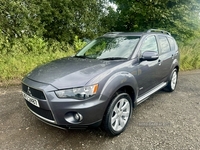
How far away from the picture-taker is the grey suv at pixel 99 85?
2.21 metres

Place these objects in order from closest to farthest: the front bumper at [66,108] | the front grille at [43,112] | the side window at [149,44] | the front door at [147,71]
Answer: the front bumper at [66,108] < the front grille at [43,112] < the front door at [147,71] < the side window at [149,44]

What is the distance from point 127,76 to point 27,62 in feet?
12.8

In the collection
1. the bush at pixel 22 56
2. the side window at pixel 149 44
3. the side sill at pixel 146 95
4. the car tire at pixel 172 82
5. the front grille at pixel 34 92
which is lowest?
the car tire at pixel 172 82

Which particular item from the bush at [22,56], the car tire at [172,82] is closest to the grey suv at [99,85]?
the car tire at [172,82]

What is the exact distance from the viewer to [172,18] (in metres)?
10.9

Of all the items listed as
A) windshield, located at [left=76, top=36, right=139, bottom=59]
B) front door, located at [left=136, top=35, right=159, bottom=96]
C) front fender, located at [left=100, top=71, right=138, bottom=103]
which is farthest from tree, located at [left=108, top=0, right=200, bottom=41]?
front fender, located at [left=100, top=71, right=138, bottom=103]

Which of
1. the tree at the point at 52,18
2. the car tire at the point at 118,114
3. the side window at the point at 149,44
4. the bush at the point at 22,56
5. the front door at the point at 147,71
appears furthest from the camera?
the tree at the point at 52,18

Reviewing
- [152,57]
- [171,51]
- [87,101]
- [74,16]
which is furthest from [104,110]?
[74,16]

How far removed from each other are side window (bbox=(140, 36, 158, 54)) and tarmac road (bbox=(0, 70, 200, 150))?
1.25 m

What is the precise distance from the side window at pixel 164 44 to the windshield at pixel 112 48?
2.88ft

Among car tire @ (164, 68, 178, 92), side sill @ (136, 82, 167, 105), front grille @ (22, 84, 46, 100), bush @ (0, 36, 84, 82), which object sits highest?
front grille @ (22, 84, 46, 100)

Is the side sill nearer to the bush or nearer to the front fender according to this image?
the front fender

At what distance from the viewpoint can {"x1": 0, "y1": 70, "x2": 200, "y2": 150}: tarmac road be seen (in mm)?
2477

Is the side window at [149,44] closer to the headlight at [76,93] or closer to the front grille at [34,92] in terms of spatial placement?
the headlight at [76,93]
